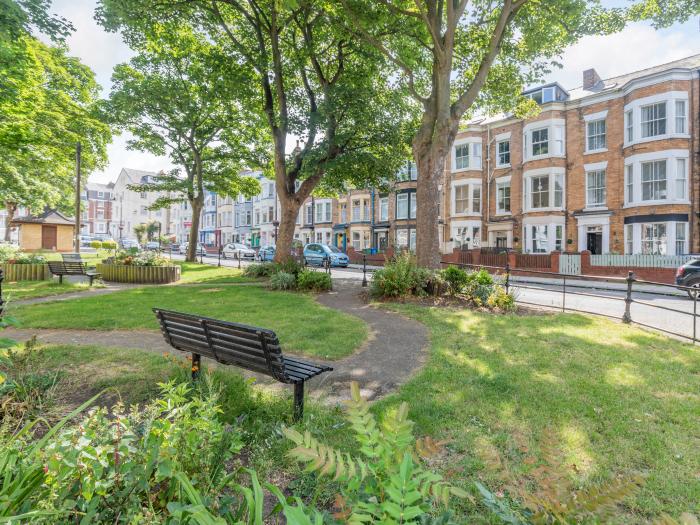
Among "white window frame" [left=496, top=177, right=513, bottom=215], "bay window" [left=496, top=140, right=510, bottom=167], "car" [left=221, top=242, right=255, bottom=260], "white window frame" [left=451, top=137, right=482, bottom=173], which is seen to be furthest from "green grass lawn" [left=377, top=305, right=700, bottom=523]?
"car" [left=221, top=242, right=255, bottom=260]

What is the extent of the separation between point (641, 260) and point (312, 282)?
17858 millimetres

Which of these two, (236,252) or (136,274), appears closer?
(136,274)

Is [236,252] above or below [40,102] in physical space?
below

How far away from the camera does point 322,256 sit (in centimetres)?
3017

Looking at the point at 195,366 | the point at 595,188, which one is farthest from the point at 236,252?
the point at 195,366

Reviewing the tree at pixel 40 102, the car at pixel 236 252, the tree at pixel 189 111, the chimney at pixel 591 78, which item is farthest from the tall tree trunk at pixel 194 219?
the chimney at pixel 591 78

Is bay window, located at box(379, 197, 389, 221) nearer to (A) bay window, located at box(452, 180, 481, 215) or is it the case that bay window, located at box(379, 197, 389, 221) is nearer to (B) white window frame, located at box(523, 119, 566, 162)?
(A) bay window, located at box(452, 180, 481, 215)

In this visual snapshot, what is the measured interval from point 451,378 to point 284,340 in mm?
3063

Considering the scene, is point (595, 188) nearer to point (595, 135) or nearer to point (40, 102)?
point (595, 135)

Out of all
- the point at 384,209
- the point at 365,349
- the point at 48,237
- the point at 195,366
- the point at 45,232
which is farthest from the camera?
the point at 384,209

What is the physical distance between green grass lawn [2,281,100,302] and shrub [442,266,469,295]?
39.6 ft

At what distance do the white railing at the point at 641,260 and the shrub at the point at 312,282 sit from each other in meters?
16.4

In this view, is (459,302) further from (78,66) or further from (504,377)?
(78,66)

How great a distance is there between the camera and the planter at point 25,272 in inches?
591
